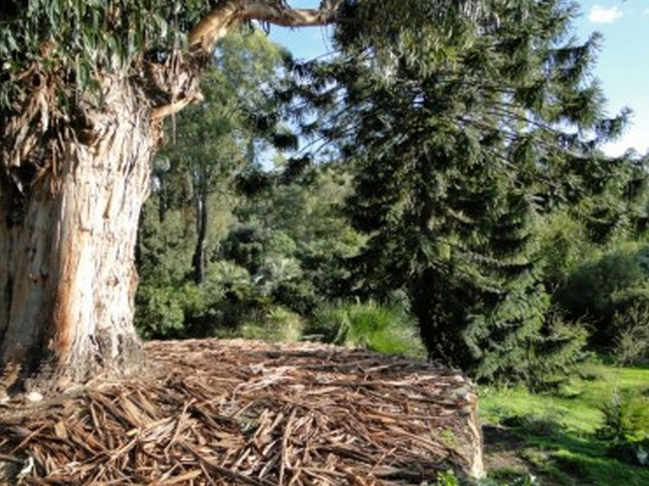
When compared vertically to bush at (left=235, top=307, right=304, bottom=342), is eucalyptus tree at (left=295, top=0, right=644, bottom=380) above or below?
above

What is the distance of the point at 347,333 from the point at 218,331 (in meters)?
6.29

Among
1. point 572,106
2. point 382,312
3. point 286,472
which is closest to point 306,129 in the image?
point 382,312

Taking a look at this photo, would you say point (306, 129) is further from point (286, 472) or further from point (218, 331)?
point (286, 472)

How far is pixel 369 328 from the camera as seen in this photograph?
9.02 metres

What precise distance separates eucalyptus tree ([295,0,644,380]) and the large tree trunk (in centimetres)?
482

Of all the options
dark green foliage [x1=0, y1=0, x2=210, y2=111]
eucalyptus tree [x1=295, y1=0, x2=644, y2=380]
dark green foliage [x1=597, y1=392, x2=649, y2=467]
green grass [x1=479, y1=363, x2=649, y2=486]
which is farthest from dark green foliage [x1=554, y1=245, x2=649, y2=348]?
dark green foliage [x1=0, y1=0, x2=210, y2=111]

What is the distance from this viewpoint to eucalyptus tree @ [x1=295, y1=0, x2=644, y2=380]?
930 cm

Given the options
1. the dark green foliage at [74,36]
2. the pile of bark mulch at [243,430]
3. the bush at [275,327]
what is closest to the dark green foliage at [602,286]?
the bush at [275,327]

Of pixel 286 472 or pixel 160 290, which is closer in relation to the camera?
pixel 286 472

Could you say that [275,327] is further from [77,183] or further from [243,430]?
[243,430]

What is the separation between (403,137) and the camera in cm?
1049

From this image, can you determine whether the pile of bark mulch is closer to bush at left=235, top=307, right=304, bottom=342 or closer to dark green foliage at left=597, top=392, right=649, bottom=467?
dark green foliage at left=597, top=392, right=649, bottom=467

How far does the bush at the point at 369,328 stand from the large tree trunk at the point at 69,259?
4.38m

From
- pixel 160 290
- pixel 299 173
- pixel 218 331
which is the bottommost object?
pixel 218 331
